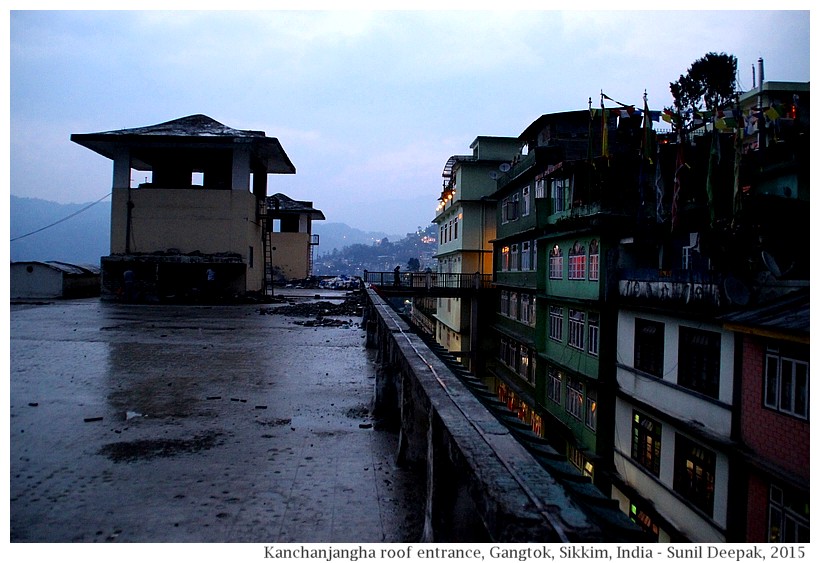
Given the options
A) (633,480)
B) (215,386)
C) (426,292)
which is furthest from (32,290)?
(633,480)

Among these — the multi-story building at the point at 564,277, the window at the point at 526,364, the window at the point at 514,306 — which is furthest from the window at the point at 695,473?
the window at the point at 514,306

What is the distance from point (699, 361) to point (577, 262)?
6887 millimetres

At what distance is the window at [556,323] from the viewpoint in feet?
68.9

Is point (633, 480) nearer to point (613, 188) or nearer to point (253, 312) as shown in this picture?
point (613, 188)

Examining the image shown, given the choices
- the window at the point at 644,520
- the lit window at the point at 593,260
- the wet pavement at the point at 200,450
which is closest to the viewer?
the wet pavement at the point at 200,450

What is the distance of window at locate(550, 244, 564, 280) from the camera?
20.8 m

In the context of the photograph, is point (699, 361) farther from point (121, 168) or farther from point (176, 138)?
point (121, 168)

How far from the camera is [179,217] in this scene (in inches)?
1082

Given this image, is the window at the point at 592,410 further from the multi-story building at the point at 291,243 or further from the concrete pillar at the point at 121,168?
the multi-story building at the point at 291,243

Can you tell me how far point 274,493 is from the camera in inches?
190

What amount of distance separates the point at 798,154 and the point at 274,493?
44.4 feet

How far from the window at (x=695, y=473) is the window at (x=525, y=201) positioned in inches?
513

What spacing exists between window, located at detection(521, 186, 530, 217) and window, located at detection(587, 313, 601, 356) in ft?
24.0
